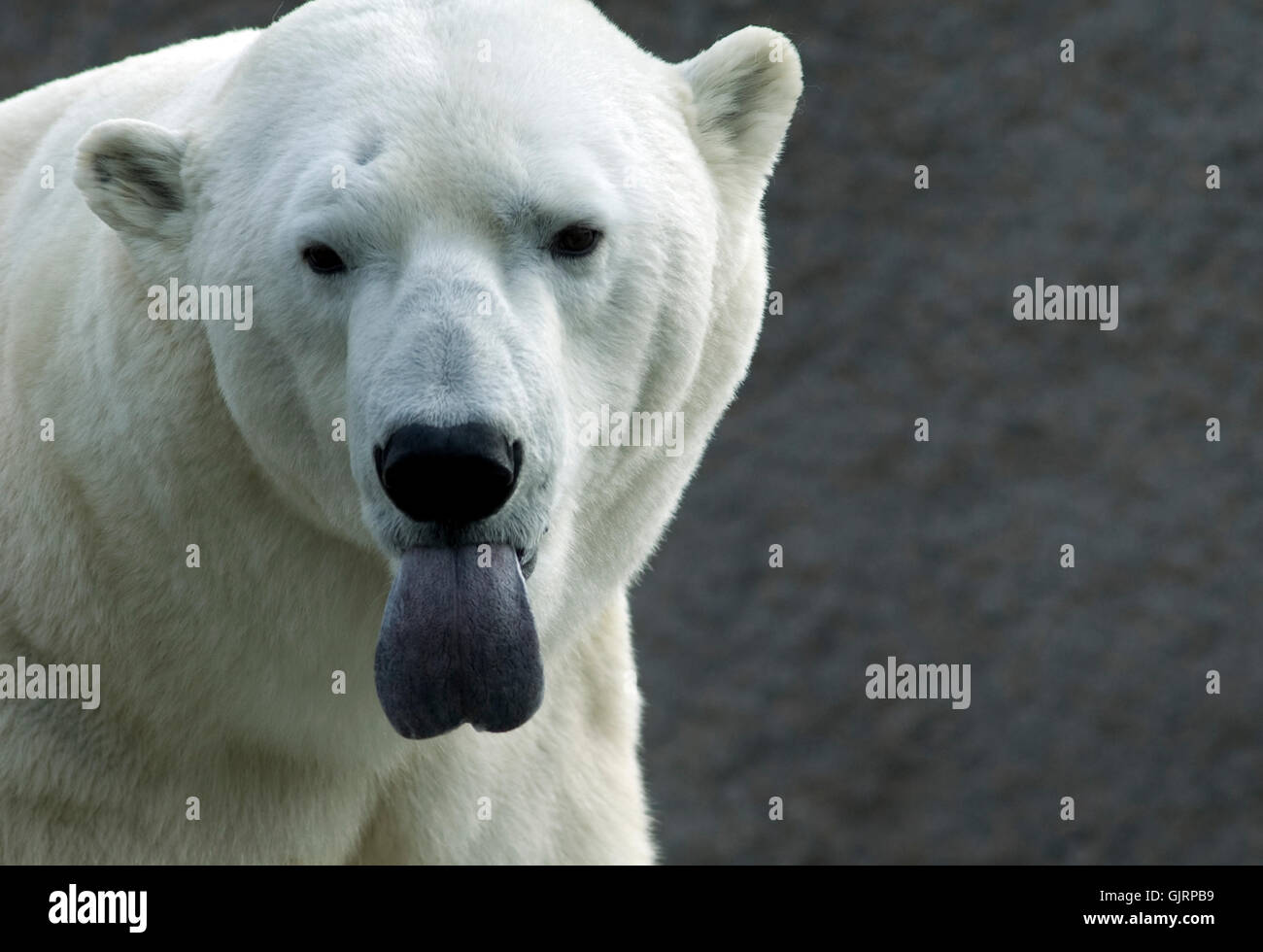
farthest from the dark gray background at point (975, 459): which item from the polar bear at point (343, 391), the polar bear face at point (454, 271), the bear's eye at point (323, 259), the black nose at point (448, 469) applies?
the black nose at point (448, 469)

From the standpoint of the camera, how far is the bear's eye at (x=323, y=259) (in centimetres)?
232

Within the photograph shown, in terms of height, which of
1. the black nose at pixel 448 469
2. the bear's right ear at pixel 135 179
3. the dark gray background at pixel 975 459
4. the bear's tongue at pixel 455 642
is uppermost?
the bear's right ear at pixel 135 179

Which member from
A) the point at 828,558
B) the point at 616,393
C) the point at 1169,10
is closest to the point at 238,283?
the point at 616,393

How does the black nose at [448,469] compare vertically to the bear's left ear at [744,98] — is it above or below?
below

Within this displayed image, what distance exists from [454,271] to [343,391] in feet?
0.83

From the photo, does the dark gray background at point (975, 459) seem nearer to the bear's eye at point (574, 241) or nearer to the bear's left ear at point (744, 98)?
the bear's left ear at point (744, 98)

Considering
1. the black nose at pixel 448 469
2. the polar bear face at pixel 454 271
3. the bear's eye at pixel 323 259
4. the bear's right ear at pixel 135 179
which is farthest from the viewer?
the bear's right ear at pixel 135 179

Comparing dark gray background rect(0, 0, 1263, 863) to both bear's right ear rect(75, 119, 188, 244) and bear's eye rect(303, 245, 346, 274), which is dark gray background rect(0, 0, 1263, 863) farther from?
bear's eye rect(303, 245, 346, 274)

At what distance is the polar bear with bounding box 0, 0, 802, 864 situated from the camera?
2242 mm

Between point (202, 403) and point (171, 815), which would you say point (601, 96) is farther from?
point (171, 815)

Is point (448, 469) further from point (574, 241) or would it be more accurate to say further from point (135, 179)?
point (135, 179)

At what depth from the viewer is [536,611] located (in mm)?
2580

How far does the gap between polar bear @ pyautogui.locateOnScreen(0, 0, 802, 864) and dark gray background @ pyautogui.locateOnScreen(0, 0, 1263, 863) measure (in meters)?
3.46

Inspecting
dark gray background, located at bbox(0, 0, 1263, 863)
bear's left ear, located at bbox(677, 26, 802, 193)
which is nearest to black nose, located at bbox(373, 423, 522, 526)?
bear's left ear, located at bbox(677, 26, 802, 193)
